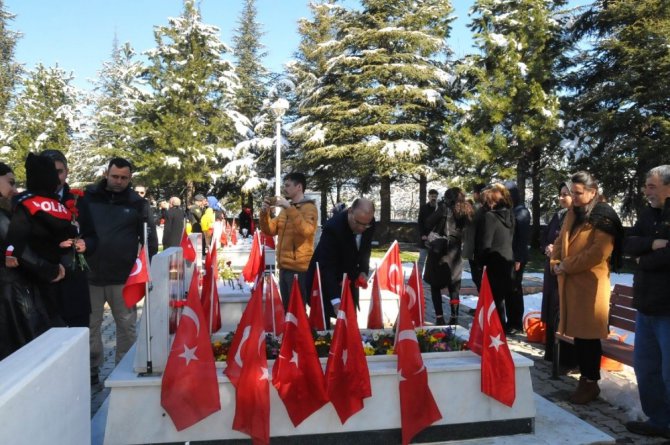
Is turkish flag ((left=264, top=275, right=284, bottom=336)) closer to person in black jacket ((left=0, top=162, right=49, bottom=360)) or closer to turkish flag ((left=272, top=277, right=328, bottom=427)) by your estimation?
turkish flag ((left=272, top=277, right=328, bottom=427))

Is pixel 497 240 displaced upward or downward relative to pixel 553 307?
upward

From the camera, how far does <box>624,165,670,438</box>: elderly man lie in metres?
3.92

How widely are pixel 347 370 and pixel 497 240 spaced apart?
384cm

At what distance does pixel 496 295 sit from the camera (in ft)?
23.5

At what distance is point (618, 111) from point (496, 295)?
15.8 meters

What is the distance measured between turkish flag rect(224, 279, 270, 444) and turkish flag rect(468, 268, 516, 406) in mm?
1461

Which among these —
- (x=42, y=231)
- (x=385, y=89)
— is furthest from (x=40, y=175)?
(x=385, y=89)

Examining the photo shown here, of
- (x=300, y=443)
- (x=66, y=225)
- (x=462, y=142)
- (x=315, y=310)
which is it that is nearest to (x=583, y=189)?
(x=315, y=310)

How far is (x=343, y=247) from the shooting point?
5301mm

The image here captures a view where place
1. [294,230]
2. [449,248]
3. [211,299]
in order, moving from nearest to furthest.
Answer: [211,299], [294,230], [449,248]

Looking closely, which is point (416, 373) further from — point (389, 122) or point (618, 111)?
point (389, 122)

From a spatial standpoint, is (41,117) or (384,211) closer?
(384,211)

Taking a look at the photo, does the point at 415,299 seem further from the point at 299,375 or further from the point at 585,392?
the point at 299,375

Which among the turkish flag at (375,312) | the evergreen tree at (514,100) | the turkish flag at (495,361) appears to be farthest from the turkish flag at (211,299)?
the evergreen tree at (514,100)
